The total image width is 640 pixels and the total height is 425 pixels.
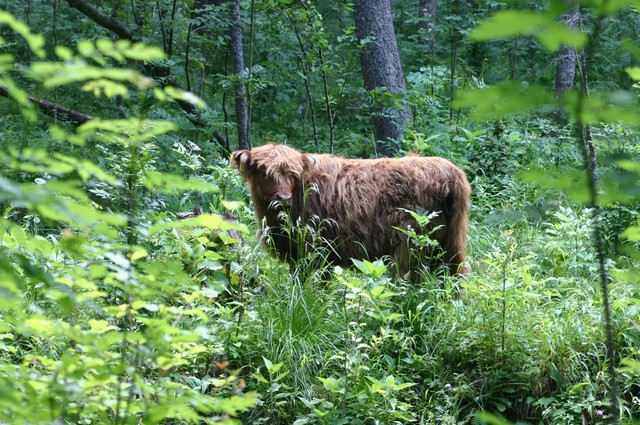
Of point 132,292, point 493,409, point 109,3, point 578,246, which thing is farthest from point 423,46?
point 132,292

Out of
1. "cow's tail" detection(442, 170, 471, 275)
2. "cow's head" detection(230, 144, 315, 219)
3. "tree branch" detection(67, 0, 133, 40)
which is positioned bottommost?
"cow's tail" detection(442, 170, 471, 275)

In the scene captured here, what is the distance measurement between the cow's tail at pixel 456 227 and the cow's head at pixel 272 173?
1332mm

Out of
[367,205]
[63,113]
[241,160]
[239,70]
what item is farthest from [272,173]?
[63,113]

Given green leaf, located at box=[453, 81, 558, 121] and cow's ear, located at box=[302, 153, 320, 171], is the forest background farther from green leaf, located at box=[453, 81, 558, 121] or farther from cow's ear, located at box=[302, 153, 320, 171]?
Answer: cow's ear, located at box=[302, 153, 320, 171]

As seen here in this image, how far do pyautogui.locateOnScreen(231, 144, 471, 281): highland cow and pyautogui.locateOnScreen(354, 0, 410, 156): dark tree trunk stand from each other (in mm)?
3676

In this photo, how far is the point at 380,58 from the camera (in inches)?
408

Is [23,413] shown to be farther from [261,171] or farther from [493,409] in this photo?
[261,171]

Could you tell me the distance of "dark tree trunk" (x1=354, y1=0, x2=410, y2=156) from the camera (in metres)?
10.1

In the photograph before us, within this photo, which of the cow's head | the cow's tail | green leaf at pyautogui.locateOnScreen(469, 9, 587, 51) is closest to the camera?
green leaf at pyautogui.locateOnScreen(469, 9, 587, 51)

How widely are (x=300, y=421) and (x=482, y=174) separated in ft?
17.8

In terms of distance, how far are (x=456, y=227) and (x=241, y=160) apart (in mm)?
2031

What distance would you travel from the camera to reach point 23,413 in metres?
1.61

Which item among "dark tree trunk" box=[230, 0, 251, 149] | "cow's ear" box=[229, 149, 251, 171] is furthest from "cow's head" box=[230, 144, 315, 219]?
"dark tree trunk" box=[230, 0, 251, 149]

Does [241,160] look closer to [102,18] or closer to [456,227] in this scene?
[456,227]
